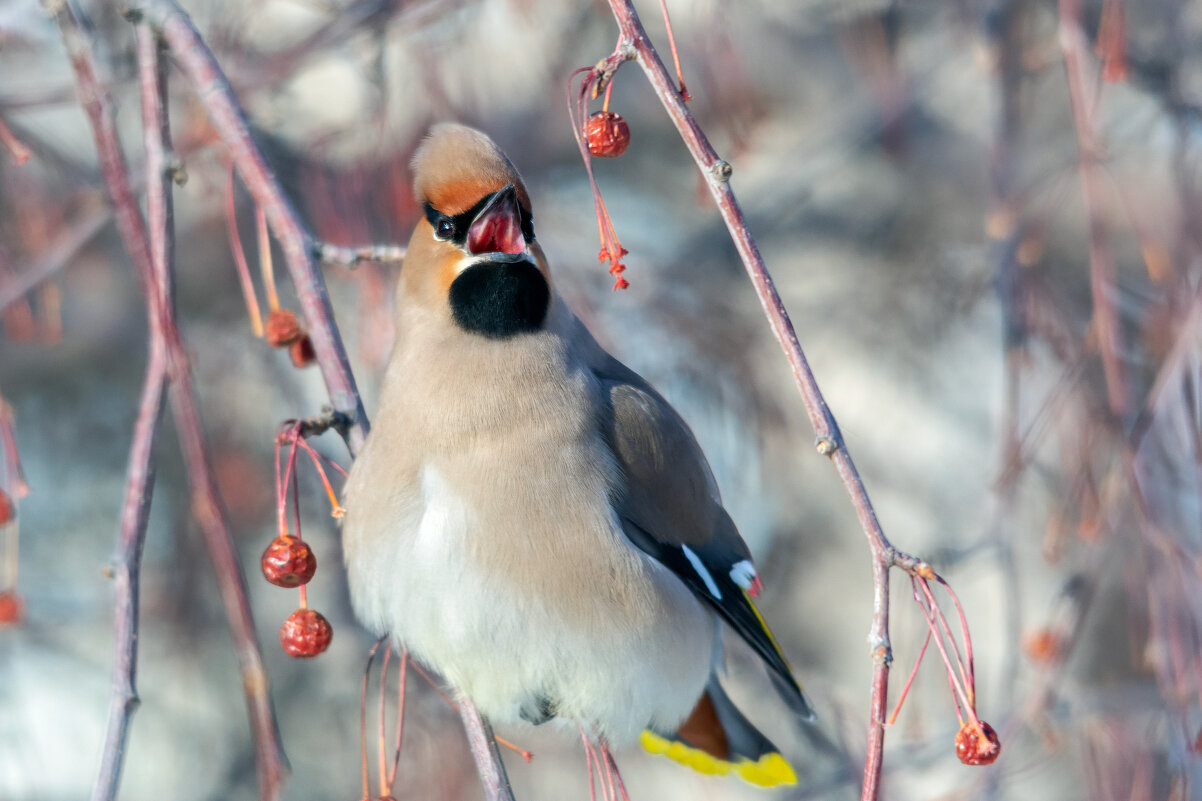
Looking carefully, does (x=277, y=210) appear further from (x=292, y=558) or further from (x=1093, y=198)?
(x=1093, y=198)

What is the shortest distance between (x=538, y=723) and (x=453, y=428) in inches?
23.7

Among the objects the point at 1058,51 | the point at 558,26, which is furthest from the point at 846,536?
the point at 558,26

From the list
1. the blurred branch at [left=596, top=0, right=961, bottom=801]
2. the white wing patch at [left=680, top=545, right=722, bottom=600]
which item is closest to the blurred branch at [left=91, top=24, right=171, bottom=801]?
the blurred branch at [left=596, top=0, right=961, bottom=801]

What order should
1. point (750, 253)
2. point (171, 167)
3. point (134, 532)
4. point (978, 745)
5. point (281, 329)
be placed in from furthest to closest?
point (281, 329)
point (171, 167)
point (134, 532)
point (978, 745)
point (750, 253)

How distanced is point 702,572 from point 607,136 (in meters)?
0.86

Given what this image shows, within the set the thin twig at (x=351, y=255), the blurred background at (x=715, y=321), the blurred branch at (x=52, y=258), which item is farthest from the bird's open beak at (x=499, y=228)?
the blurred background at (x=715, y=321)

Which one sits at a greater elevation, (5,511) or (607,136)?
(607,136)

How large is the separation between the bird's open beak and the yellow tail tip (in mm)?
1117

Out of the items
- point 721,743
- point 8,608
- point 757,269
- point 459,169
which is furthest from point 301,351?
point 721,743

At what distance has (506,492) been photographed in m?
1.79

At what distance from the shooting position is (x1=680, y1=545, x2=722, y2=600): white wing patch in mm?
2053

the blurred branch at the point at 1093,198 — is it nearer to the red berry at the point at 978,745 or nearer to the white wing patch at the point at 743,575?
the white wing patch at the point at 743,575

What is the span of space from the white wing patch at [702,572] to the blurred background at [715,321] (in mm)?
856

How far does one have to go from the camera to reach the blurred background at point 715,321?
2.88 metres
